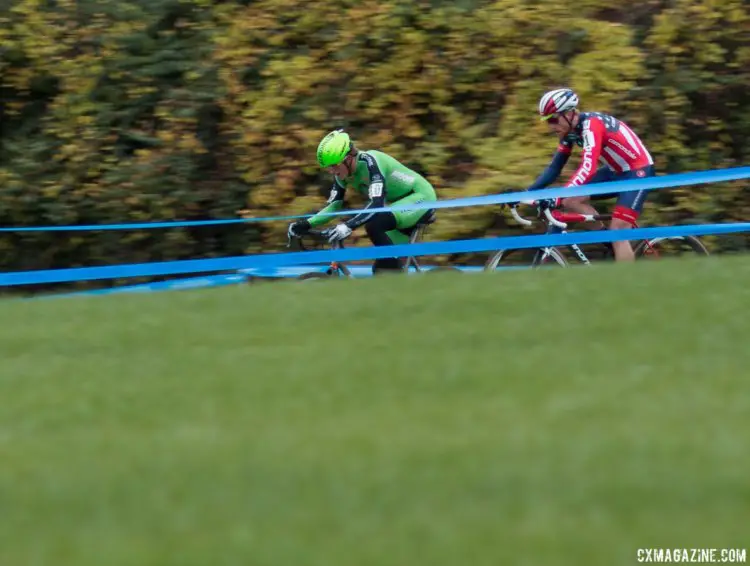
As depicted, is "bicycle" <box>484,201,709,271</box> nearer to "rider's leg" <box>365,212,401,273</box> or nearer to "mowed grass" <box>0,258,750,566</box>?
"rider's leg" <box>365,212,401,273</box>

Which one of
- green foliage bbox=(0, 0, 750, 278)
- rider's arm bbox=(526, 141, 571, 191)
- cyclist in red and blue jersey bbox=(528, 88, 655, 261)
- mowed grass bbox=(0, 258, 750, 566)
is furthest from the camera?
green foliage bbox=(0, 0, 750, 278)

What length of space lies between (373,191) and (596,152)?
206cm

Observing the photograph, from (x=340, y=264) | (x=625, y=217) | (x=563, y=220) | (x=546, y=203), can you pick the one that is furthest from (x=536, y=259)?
(x=340, y=264)

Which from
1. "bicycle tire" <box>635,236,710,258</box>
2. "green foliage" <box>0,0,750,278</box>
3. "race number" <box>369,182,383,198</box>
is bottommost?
"green foliage" <box>0,0,750,278</box>

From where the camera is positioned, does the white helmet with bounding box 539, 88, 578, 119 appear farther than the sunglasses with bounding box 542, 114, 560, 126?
No

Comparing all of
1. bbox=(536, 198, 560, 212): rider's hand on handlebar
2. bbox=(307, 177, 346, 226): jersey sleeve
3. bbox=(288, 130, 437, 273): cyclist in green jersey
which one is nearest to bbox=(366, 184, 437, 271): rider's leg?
bbox=(288, 130, 437, 273): cyclist in green jersey

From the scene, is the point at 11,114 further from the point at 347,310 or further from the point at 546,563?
the point at 546,563

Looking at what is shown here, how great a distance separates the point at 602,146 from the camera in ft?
36.0

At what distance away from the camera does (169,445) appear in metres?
5.61

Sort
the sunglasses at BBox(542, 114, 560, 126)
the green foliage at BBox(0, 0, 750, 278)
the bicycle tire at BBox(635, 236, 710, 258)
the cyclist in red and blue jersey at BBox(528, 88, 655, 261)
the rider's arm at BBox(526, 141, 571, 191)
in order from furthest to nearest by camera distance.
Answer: the green foliage at BBox(0, 0, 750, 278)
the rider's arm at BBox(526, 141, 571, 191)
the bicycle tire at BBox(635, 236, 710, 258)
the sunglasses at BBox(542, 114, 560, 126)
the cyclist in red and blue jersey at BBox(528, 88, 655, 261)

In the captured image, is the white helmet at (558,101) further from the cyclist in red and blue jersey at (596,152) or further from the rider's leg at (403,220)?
the rider's leg at (403,220)

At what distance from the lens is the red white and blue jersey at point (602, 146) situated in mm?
10773

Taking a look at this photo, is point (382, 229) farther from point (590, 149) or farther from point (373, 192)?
point (590, 149)

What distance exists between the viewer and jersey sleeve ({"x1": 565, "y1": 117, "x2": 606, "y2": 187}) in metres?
10.7
